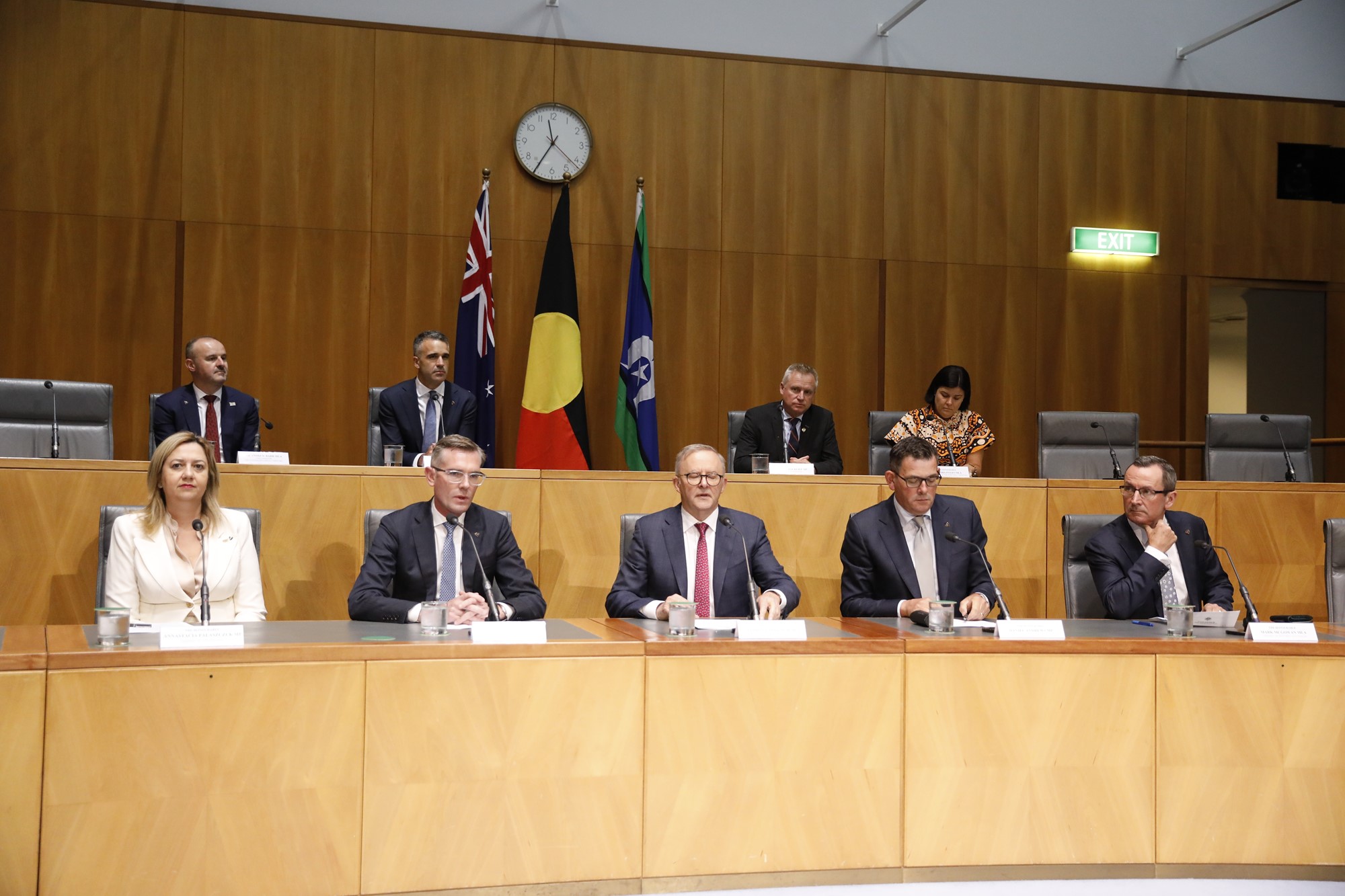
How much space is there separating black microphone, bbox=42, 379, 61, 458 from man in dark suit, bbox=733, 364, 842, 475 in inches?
111

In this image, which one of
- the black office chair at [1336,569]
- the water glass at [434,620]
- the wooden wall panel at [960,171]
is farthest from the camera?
the wooden wall panel at [960,171]

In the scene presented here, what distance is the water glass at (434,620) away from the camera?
2738 mm

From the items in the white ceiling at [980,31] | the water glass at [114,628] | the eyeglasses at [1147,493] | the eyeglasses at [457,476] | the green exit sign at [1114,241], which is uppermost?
the white ceiling at [980,31]

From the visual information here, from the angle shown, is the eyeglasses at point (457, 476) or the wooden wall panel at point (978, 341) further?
the wooden wall panel at point (978, 341)

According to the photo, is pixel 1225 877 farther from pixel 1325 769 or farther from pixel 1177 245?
pixel 1177 245

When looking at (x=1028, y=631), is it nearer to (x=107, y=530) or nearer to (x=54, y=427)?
(x=107, y=530)

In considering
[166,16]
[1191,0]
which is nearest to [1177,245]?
[1191,0]

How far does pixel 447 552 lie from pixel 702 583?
0.80 meters

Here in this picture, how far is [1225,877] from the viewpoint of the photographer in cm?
288

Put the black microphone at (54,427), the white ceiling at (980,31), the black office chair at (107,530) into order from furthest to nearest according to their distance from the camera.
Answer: the white ceiling at (980,31) → the black microphone at (54,427) → the black office chair at (107,530)

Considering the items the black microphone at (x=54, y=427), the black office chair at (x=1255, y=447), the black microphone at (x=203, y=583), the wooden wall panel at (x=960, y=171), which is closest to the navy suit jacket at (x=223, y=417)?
the black microphone at (x=54, y=427)

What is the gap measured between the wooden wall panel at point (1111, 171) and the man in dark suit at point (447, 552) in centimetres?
497

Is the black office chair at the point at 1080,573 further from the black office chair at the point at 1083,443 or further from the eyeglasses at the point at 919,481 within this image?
the black office chair at the point at 1083,443

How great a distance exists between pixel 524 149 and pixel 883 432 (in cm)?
274
